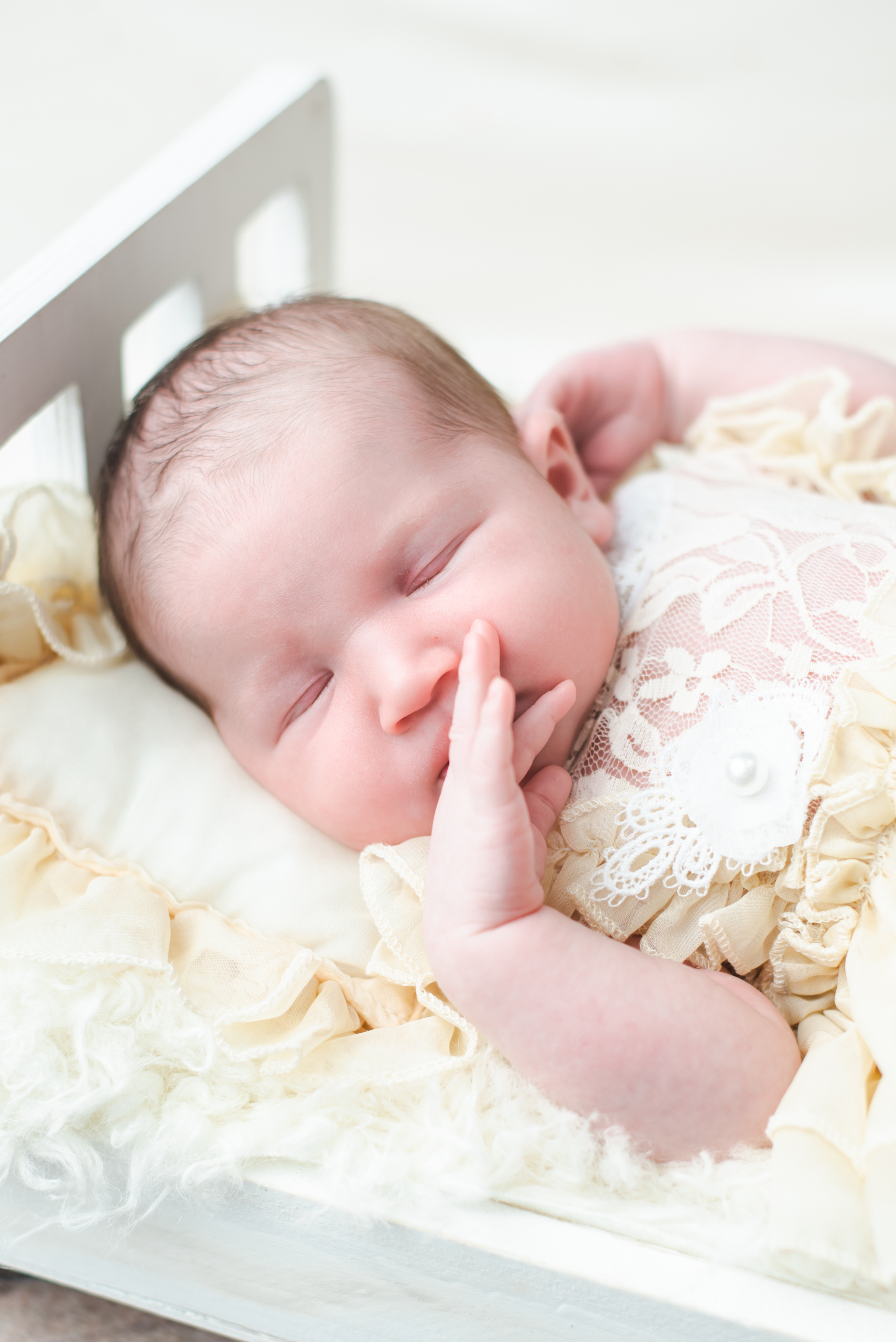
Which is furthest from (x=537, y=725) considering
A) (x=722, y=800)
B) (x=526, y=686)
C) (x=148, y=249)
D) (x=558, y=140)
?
(x=558, y=140)

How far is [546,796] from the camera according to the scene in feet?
2.96

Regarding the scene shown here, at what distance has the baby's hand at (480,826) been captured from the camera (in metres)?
0.78

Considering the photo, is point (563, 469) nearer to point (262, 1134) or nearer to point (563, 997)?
point (563, 997)

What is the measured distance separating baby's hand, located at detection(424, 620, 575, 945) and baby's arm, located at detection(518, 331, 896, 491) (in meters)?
0.59

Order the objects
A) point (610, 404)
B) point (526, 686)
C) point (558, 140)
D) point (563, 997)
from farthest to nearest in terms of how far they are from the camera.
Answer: point (558, 140)
point (610, 404)
point (526, 686)
point (563, 997)

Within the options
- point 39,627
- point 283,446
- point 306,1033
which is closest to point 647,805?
point 306,1033

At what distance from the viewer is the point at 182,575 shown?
94 cm

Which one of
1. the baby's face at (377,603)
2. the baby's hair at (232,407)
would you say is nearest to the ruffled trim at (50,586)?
the baby's hair at (232,407)

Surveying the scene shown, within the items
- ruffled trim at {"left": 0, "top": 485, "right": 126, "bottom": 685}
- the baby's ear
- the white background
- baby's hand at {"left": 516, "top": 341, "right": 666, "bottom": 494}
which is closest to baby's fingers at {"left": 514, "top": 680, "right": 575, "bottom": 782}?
the baby's ear

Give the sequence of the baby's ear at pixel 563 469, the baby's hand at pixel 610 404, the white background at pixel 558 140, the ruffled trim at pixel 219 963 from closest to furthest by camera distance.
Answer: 1. the ruffled trim at pixel 219 963
2. the baby's ear at pixel 563 469
3. the baby's hand at pixel 610 404
4. the white background at pixel 558 140

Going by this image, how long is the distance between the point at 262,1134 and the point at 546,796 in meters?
0.33

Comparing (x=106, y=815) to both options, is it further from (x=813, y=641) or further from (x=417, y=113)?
(x=417, y=113)

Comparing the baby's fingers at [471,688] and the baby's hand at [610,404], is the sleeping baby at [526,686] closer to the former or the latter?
the baby's fingers at [471,688]

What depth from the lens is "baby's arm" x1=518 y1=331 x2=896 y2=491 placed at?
52.2 inches
